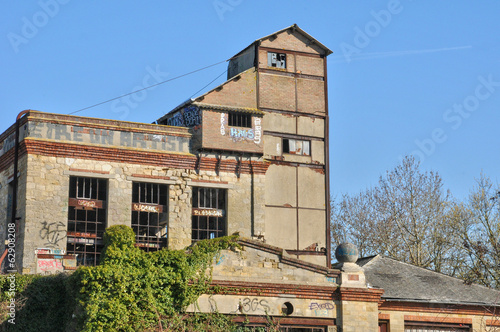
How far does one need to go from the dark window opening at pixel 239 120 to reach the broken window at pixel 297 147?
76.8 inches

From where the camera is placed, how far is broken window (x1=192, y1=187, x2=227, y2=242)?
31.4 metres

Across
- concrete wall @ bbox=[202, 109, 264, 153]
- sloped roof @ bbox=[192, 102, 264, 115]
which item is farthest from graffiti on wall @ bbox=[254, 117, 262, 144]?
sloped roof @ bbox=[192, 102, 264, 115]

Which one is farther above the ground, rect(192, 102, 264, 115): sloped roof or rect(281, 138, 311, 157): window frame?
rect(192, 102, 264, 115): sloped roof

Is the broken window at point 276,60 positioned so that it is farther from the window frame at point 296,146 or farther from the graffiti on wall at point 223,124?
the graffiti on wall at point 223,124

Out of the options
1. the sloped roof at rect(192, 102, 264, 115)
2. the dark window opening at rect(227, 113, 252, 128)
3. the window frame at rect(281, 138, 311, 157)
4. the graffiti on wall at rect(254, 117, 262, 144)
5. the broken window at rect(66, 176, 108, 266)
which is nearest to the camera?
the broken window at rect(66, 176, 108, 266)

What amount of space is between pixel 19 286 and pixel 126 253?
392 centimetres

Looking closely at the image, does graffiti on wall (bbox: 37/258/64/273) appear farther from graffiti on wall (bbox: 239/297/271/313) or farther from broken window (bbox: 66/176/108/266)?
graffiti on wall (bbox: 239/297/271/313)

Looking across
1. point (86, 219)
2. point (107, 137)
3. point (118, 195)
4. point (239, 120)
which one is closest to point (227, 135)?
point (239, 120)

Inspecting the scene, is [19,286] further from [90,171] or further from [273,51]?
[273,51]

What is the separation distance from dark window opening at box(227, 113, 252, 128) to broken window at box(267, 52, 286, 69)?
2.91 metres

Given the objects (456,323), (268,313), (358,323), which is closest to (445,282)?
(456,323)

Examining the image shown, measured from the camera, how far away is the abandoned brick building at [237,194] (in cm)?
2484

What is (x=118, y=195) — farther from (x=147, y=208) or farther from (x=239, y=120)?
(x=239, y=120)

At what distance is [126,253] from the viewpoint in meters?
22.5
